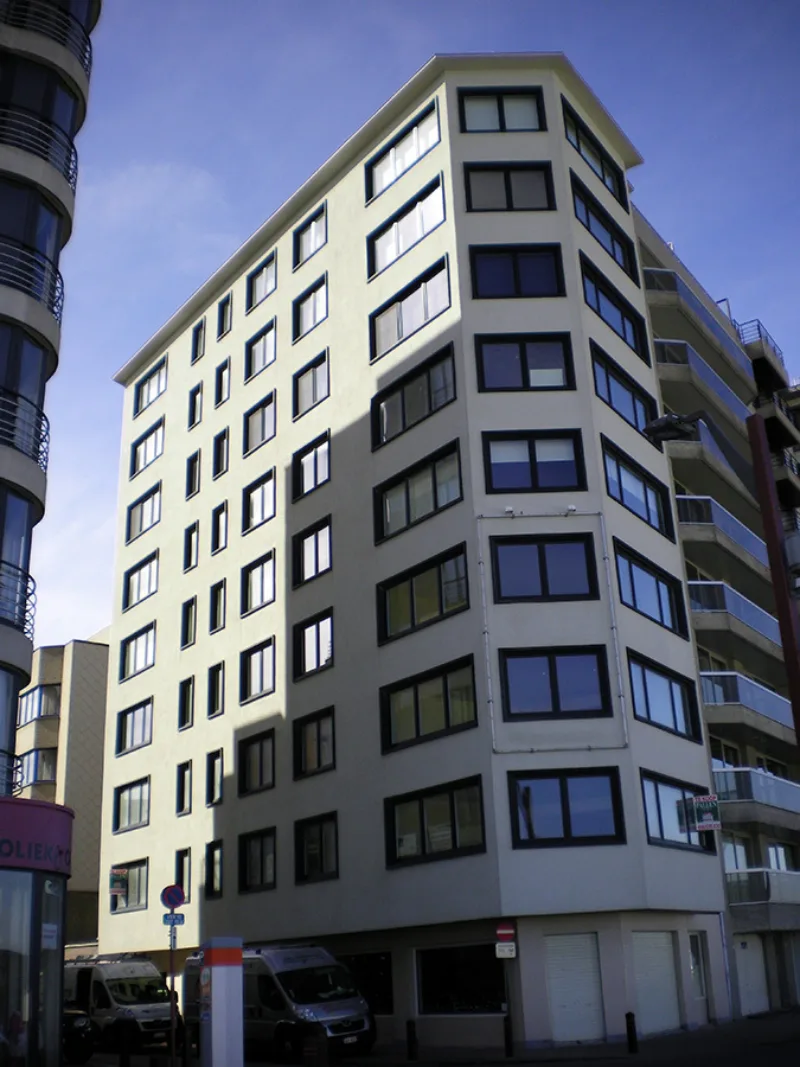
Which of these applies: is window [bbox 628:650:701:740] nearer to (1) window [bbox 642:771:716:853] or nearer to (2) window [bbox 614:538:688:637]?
(2) window [bbox 614:538:688:637]

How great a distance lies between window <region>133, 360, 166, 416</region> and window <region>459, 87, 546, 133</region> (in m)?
18.8

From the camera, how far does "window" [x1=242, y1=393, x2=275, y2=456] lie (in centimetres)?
3966

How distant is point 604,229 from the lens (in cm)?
3553

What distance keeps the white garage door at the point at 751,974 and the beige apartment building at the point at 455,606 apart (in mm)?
2074

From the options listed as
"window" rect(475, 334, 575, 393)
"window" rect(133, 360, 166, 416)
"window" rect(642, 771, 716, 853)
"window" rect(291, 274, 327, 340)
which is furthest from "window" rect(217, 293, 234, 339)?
"window" rect(642, 771, 716, 853)

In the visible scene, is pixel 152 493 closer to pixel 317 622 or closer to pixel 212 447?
pixel 212 447

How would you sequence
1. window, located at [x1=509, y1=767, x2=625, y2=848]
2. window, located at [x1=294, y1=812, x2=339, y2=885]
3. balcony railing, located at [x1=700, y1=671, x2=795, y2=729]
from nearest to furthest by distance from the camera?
window, located at [x1=509, y1=767, x2=625, y2=848] < window, located at [x1=294, y1=812, x2=339, y2=885] < balcony railing, located at [x1=700, y1=671, x2=795, y2=729]

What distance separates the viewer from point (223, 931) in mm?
36125

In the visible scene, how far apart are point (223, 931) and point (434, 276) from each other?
21286 millimetres

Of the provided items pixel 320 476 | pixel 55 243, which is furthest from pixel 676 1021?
pixel 55 243

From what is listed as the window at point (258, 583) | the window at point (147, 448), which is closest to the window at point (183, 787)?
the window at point (258, 583)

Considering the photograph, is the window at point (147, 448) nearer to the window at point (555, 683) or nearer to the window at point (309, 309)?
the window at point (309, 309)

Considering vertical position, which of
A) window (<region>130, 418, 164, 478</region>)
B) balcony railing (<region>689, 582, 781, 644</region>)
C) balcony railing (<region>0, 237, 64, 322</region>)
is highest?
window (<region>130, 418, 164, 478</region>)

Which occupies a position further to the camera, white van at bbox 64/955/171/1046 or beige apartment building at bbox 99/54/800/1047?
white van at bbox 64/955/171/1046
